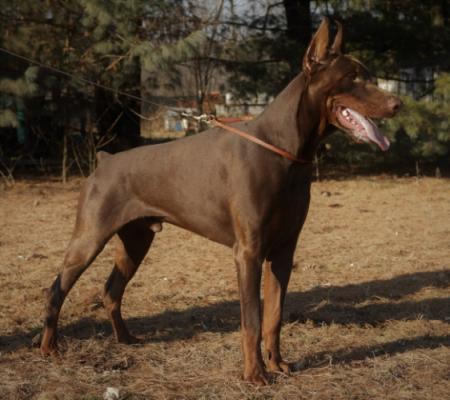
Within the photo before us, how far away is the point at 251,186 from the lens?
3.82 m

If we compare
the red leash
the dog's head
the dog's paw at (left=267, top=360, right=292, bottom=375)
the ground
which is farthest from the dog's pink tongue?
the dog's paw at (left=267, top=360, right=292, bottom=375)

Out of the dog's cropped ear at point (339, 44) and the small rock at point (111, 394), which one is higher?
the dog's cropped ear at point (339, 44)

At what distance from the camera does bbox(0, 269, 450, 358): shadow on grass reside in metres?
5.05

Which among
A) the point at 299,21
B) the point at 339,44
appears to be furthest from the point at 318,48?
the point at 299,21

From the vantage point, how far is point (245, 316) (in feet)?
12.8

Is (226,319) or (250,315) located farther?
(226,319)

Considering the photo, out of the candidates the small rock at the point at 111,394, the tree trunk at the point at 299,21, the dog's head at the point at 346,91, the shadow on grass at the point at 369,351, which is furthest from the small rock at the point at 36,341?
the tree trunk at the point at 299,21

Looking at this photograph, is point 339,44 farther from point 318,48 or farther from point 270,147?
point 270,147

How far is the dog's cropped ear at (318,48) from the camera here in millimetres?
3689

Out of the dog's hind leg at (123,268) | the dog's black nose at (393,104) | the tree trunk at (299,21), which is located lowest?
the dog's hind leg at (123,268)

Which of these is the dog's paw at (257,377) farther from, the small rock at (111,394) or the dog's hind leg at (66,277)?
the dog's hind leg at (66,277)

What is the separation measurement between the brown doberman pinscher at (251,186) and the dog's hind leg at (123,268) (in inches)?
7.0

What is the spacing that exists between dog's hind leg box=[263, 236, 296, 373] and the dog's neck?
73 centimetres

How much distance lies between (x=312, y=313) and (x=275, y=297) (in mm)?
1389
